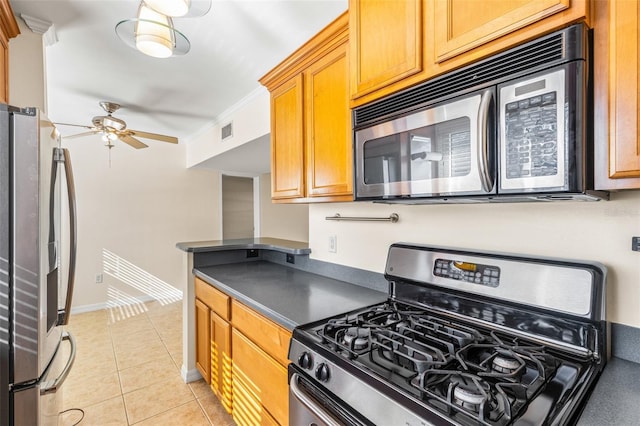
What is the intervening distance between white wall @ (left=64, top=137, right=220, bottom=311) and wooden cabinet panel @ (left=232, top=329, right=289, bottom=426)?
3.42 meters

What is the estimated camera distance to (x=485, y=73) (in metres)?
0.95

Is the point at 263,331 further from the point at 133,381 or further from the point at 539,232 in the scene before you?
the point at 133,381

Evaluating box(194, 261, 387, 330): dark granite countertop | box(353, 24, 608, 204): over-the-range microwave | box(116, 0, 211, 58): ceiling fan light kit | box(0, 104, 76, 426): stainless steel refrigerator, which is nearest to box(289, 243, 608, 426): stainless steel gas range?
box(194, 261, 387, 330): dark granite countertop

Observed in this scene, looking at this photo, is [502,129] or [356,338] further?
[356,338]

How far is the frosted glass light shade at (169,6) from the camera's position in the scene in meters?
1.30

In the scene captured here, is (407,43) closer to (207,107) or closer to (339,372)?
(339,372)

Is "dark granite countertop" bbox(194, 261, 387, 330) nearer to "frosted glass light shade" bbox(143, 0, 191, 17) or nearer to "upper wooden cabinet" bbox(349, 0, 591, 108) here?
"upper wooden cabinet" bbox(349, 0, 591, 108)

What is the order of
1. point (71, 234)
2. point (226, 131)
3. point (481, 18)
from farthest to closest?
point (226, 131) < point (71, 234) < point (481, 18)

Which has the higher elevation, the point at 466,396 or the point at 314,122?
the point at 314,122

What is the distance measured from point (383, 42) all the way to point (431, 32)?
0.71 ft

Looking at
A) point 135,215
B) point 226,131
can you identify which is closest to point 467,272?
point 226,131

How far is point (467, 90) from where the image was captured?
Answer: 3.23ft

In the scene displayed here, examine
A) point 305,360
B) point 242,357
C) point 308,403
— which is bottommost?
point 242,357

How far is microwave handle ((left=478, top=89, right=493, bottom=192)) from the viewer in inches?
36.0
